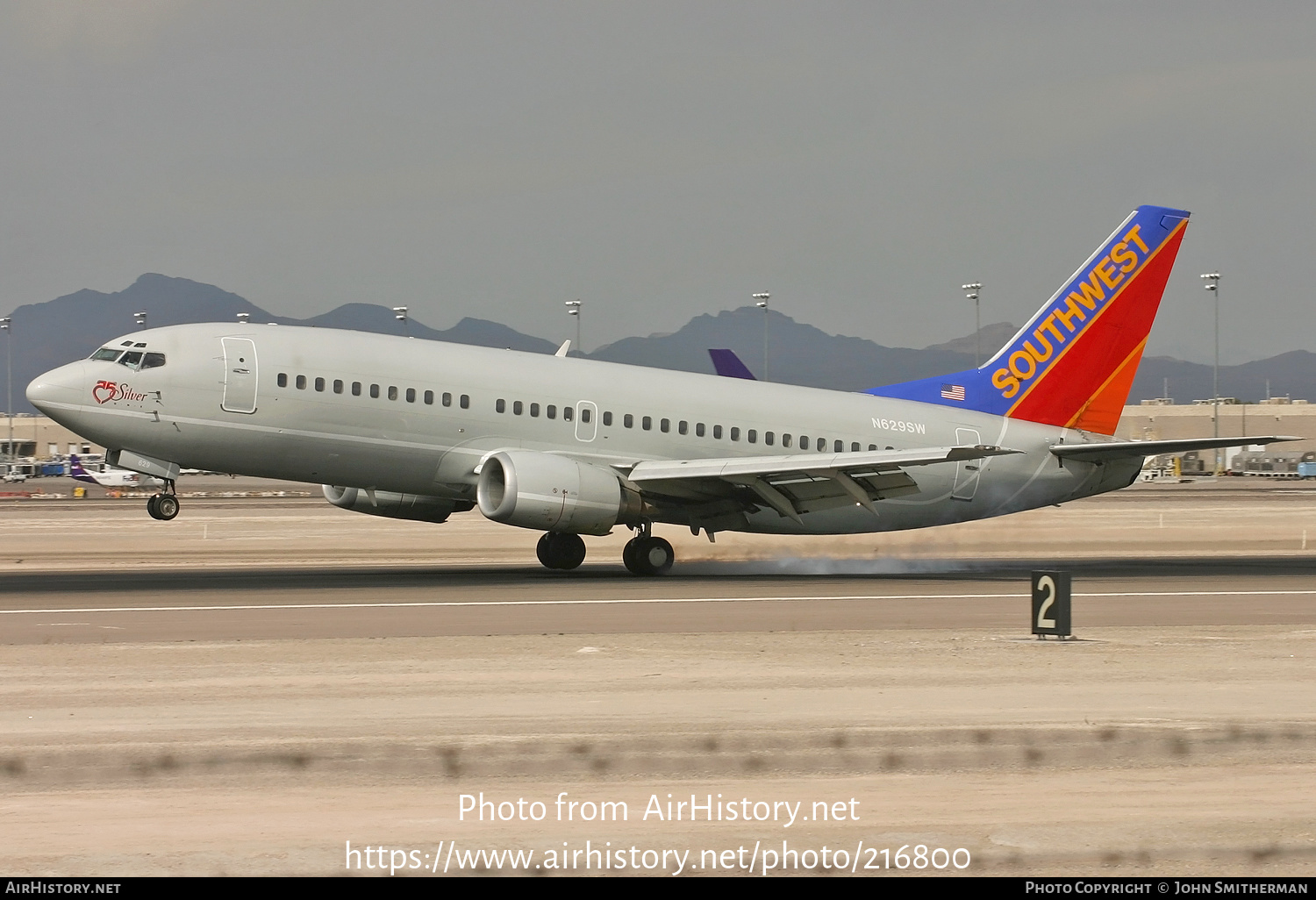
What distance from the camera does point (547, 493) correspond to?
29.1 m

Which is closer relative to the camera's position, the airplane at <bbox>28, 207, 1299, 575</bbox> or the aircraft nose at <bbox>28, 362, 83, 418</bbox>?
the aircraft nose at <bbox>28, 362, 83, 418</bbox>

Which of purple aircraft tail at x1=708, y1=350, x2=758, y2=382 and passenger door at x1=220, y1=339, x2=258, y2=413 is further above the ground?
purple aircraft tail at x1=708, y1=350, x2=758, y2=382

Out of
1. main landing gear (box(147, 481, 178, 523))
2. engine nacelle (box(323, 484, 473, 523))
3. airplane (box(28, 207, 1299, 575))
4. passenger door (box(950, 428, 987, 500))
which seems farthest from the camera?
passenger door (box(950, 428, 987, 500))

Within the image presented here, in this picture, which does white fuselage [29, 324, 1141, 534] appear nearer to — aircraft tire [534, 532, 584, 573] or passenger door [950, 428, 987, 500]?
passenger door [950, 428, 987, 500]

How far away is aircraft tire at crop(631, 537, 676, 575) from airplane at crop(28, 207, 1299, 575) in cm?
Answer: 4

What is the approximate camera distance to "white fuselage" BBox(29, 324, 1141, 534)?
28812mm

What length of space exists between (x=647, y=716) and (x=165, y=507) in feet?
56.9

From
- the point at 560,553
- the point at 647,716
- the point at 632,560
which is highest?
the point at 560,553

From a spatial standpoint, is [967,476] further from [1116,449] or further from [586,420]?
[586,420]

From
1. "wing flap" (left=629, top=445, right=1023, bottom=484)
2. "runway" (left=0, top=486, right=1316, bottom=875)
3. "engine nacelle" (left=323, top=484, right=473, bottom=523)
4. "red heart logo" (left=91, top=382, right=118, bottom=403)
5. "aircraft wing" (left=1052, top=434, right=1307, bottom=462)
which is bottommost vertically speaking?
"runway" (left=0, top=486, right=1316, bottom=875)

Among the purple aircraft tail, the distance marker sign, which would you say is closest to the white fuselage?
the purple aircraft tail

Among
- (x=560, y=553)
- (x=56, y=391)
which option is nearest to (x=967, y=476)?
(x=560, y=553)

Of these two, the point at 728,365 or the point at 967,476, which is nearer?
the point at 967,476

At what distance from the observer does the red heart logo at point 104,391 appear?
93.2 ft
